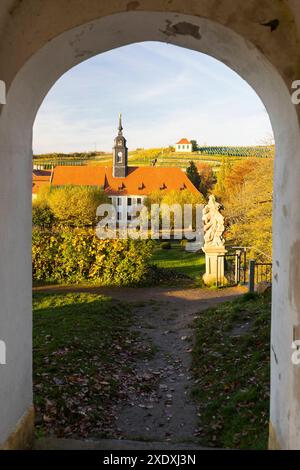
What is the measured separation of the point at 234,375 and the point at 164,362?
1.77 metres

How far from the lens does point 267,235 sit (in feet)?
52.1

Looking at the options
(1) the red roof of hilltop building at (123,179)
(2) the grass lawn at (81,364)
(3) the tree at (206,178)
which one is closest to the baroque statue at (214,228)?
(2) the grass lawn at (81,364)

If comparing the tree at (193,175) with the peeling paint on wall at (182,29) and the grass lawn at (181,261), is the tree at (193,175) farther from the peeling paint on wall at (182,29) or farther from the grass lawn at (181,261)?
the peeling paint on wall at (182,29)

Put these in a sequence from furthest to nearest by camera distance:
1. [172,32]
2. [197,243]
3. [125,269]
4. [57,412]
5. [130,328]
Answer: [197,243] → [125,269] → [130,328] → [57,412] → [172,32]

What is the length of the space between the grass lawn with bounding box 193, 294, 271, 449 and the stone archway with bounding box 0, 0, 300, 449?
1.50 metres

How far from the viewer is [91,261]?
15.1 metres

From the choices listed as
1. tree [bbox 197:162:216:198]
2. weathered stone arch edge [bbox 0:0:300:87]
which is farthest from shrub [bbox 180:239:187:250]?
weathered stone arch edge [bbox 0:0:300:87]

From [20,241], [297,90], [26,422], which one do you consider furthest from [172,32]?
[26,422]

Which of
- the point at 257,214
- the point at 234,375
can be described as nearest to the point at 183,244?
the point at 257,214

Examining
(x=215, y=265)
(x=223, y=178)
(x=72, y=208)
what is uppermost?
(x=223, y=178)

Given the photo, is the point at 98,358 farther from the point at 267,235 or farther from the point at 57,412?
the point at 267,235

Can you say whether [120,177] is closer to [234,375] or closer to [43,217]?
[43,217]

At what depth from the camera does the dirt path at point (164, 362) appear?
500cm

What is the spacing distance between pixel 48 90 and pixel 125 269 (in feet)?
38.7
